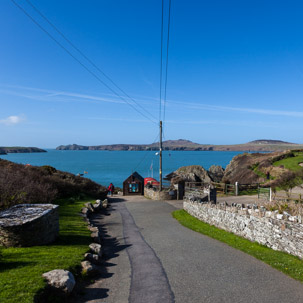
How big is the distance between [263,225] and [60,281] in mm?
9958

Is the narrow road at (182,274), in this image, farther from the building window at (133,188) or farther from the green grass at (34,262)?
the building window at (133,188)

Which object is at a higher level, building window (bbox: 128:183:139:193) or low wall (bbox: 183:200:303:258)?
low wall (bbox: 183:200:303:258)

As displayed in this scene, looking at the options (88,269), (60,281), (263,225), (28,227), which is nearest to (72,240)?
(28,227)

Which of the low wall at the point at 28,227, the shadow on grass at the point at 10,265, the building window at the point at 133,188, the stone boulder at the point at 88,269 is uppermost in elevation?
the low wall at the point at 28,227

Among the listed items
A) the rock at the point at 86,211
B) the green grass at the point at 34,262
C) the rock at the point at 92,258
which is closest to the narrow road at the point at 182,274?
the rock at the point at 92,258

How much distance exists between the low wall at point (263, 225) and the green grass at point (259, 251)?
1.05 feet

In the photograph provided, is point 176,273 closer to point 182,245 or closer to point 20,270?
point 182,245

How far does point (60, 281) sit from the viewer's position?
816 centimetres

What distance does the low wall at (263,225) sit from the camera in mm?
11602

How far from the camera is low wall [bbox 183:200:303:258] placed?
11.6m

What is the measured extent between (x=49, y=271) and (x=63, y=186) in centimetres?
2486

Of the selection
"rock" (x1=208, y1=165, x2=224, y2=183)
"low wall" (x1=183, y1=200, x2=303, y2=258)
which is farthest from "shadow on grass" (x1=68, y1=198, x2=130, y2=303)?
"rock" (x1=208, y1=165, x2=224, y2=183)

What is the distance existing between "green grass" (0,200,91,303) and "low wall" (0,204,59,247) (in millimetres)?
340

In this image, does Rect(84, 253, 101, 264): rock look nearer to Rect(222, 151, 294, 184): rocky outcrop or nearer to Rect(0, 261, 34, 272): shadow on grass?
Rect(0, 261, 34, 272): shadow on grass
